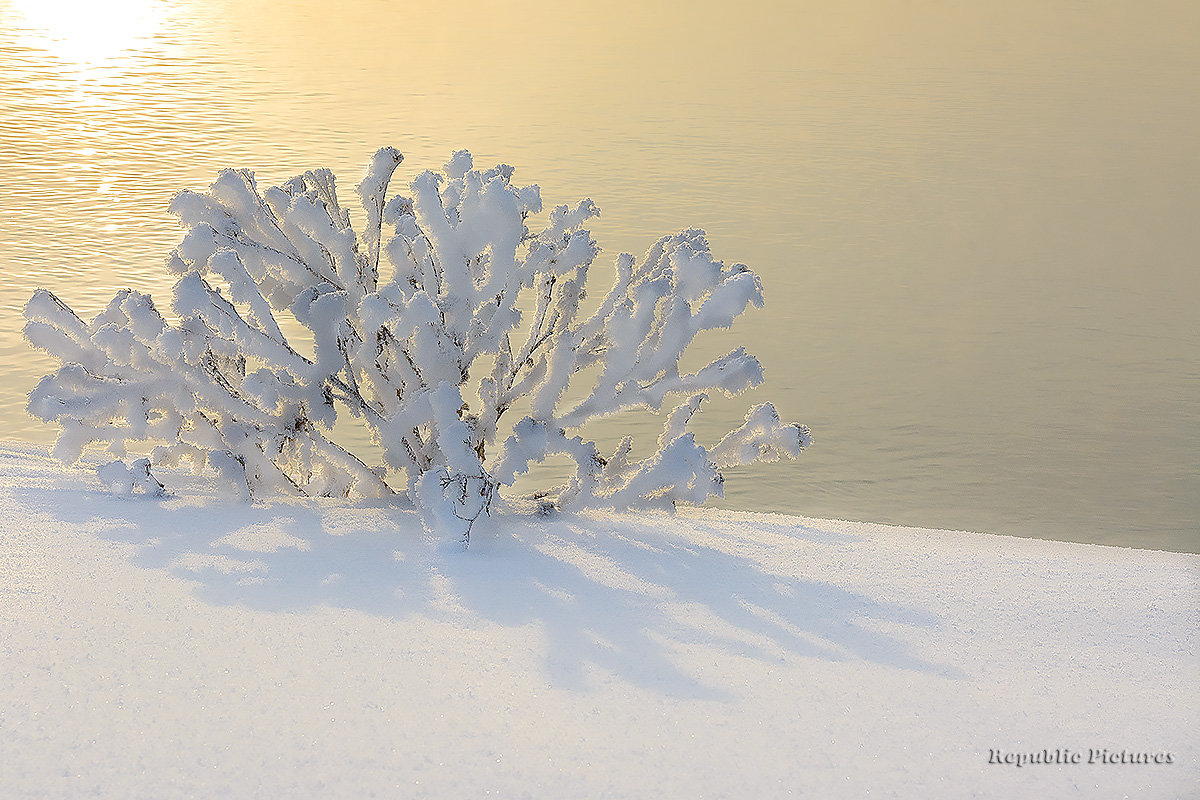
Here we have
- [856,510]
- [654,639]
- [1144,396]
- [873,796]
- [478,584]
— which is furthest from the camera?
[1144,396]

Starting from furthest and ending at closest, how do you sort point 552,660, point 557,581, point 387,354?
point 387,354, point 557,581, point 552,660

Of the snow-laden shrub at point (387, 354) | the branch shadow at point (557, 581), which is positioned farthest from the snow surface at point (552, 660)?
the snow-laden shrub at point (387, 354)

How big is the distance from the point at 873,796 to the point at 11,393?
11.2ft

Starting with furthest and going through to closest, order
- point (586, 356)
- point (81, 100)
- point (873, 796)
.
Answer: point (81, 100) → point (586, 356) → point (873, 796)

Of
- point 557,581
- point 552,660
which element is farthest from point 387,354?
point 552,660

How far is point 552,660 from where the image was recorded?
1.50 metres

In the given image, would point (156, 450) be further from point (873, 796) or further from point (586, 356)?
point (873, 796)

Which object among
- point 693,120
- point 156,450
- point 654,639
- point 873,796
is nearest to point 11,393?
point 156,450

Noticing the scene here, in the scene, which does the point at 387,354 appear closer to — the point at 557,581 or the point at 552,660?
the point at 557,581

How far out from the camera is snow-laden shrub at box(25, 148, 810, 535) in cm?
210

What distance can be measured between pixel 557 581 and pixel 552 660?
0.28 meters

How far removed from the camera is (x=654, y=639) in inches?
62.4

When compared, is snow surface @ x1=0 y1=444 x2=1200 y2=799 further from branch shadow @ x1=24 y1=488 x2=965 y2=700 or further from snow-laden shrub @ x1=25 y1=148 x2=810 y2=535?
snow-laden shrub @ x1=25 y1=148 x2=810 y2=535

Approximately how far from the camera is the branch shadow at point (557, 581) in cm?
157
